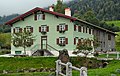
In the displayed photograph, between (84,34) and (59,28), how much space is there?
22.2ft

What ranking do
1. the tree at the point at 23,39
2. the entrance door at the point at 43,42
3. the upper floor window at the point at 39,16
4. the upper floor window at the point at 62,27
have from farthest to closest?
the upper floor window at the point at 39,16, the entrance door at the point at 43,42, the upper floor window at the point at 62,27, the tree at the point at 23,39

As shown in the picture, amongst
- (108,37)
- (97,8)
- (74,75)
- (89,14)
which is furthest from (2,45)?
(97,8)

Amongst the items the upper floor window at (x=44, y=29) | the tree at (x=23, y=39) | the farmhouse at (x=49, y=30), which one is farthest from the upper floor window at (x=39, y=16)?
the tree at (x=23, y=39)

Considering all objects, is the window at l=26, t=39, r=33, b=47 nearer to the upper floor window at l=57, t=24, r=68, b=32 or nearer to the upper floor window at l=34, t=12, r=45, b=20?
the upper floor window at l=34, t=12, r=45, b=20

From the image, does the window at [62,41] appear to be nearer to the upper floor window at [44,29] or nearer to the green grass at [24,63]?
the upper floor window at [44,29]

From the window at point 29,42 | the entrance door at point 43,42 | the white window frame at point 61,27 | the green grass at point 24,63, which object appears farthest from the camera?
the entrance door at point 43,42

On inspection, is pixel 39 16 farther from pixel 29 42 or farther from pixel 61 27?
pixel 29 42

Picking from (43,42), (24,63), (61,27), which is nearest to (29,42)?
(43,42)

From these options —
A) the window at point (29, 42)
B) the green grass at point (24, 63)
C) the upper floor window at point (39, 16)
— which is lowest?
the green grass at point (24, 63)

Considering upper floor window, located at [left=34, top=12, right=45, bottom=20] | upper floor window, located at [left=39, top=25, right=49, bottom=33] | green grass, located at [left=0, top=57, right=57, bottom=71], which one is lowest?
green grass, located at [left=0, top=57, right=57, bottom=71]

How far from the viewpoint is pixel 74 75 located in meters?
21.6

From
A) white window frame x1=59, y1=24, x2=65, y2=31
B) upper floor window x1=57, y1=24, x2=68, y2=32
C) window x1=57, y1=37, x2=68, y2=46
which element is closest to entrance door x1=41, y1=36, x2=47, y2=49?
window x1=57, y1=37, x2=68, y2=46

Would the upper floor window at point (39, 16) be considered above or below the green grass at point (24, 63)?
above

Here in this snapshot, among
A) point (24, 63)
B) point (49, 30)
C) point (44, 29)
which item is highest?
point (44, 29)
